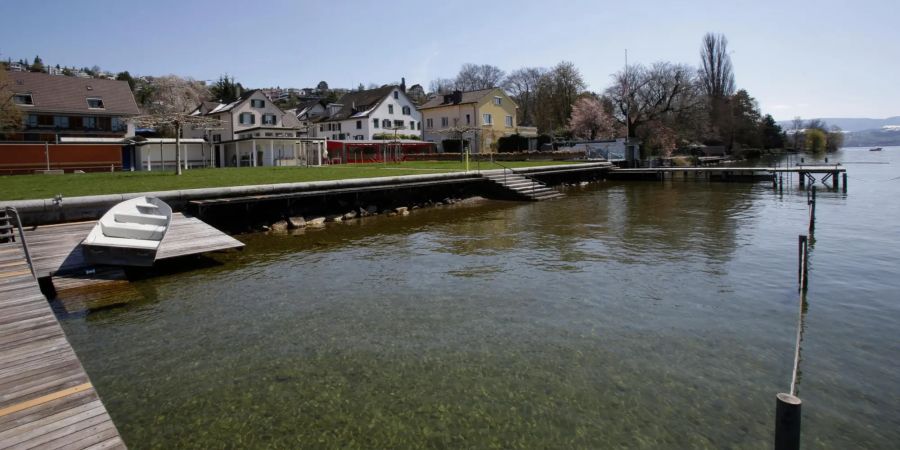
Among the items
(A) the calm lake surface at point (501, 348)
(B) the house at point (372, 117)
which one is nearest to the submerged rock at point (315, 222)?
(A) the calm lake surface at point (501, 348)

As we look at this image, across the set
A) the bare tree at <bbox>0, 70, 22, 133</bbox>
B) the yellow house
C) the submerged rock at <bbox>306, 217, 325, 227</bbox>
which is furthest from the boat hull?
the yellow house

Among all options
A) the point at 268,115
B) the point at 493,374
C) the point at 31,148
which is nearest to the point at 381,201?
the point at 493,374

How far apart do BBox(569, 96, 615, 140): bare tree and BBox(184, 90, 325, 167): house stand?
103 feet

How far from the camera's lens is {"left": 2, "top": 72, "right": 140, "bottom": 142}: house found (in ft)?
156

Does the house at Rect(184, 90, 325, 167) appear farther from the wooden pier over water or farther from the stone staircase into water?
the wooden pier over water

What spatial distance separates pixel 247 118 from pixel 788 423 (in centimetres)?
5649

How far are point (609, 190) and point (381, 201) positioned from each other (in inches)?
779

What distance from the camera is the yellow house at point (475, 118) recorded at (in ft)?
199

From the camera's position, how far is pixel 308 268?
13.2m

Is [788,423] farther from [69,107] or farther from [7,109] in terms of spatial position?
[69,107]

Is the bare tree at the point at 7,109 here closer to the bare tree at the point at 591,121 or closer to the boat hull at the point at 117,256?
the boat hull at the point at 117,256

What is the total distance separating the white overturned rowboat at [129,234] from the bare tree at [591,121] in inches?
2161

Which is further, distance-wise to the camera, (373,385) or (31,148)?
(31,148)

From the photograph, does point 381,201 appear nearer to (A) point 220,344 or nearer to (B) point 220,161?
(A) point 220,344
